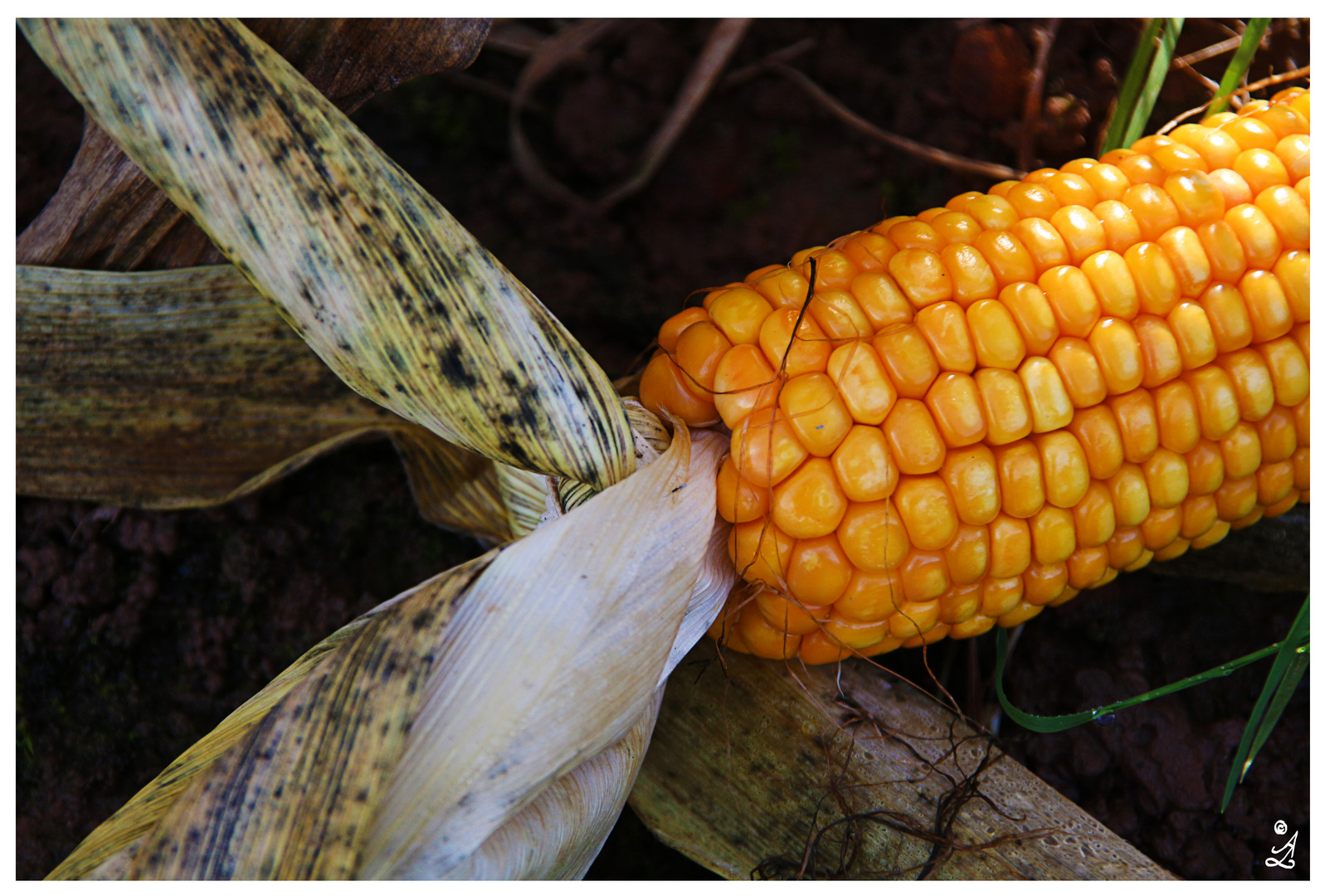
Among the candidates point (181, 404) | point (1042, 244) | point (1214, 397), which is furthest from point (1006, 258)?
point (181, 404)

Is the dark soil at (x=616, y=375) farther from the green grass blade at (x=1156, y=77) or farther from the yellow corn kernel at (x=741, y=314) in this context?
the yellow corn kernel at (x=741, y=314)

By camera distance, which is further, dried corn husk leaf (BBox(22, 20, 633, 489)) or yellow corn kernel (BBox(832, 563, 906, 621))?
yellow corn kernel (BBox(832, 563, 906, 621))

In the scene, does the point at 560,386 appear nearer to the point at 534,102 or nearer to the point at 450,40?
the point at 450,40

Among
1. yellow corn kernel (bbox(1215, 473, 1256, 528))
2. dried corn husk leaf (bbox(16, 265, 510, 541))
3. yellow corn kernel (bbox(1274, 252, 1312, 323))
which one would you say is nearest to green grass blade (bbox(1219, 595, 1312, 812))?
yellow corn kernel (bbox(1215, 473, 1256, 528))

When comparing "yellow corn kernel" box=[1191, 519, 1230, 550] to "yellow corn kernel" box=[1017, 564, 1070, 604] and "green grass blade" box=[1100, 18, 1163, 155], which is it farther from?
"green grass blade" box=[1100, 18, 1163, 155]

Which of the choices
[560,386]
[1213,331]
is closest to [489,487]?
[560,386]
